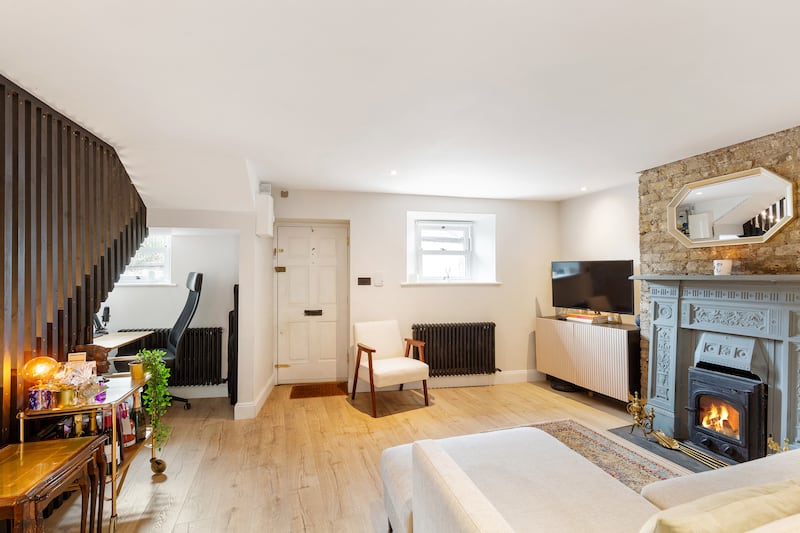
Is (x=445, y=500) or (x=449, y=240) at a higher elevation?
(x=449, y=240)

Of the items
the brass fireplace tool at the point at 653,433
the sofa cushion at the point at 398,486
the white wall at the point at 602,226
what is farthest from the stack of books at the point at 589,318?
the sofa cushion at the point at 398,486

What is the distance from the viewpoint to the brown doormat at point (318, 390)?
4.21 meters

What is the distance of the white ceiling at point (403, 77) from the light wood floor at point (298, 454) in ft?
7.44

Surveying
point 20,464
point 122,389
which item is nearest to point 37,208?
point 122,389

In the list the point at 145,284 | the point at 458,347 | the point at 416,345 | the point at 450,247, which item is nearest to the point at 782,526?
the point at 416,345

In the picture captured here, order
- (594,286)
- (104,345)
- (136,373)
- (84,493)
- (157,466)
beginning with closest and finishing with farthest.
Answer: (84,493)
(136,373)
(157,466)
(104,345)
(594,286)

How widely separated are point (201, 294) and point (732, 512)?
4.43 metres

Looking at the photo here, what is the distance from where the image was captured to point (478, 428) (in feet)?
11.0

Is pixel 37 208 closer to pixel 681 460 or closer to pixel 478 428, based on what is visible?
pixel 478 428

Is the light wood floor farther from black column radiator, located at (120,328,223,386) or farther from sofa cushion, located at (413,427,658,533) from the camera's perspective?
sofa cushion, located at (413,427,658,533)

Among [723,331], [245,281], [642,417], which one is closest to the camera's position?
[723,331]

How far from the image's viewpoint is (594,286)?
4133 mm

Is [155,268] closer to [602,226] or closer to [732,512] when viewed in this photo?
[732,512]

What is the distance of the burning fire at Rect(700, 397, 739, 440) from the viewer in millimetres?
2736
